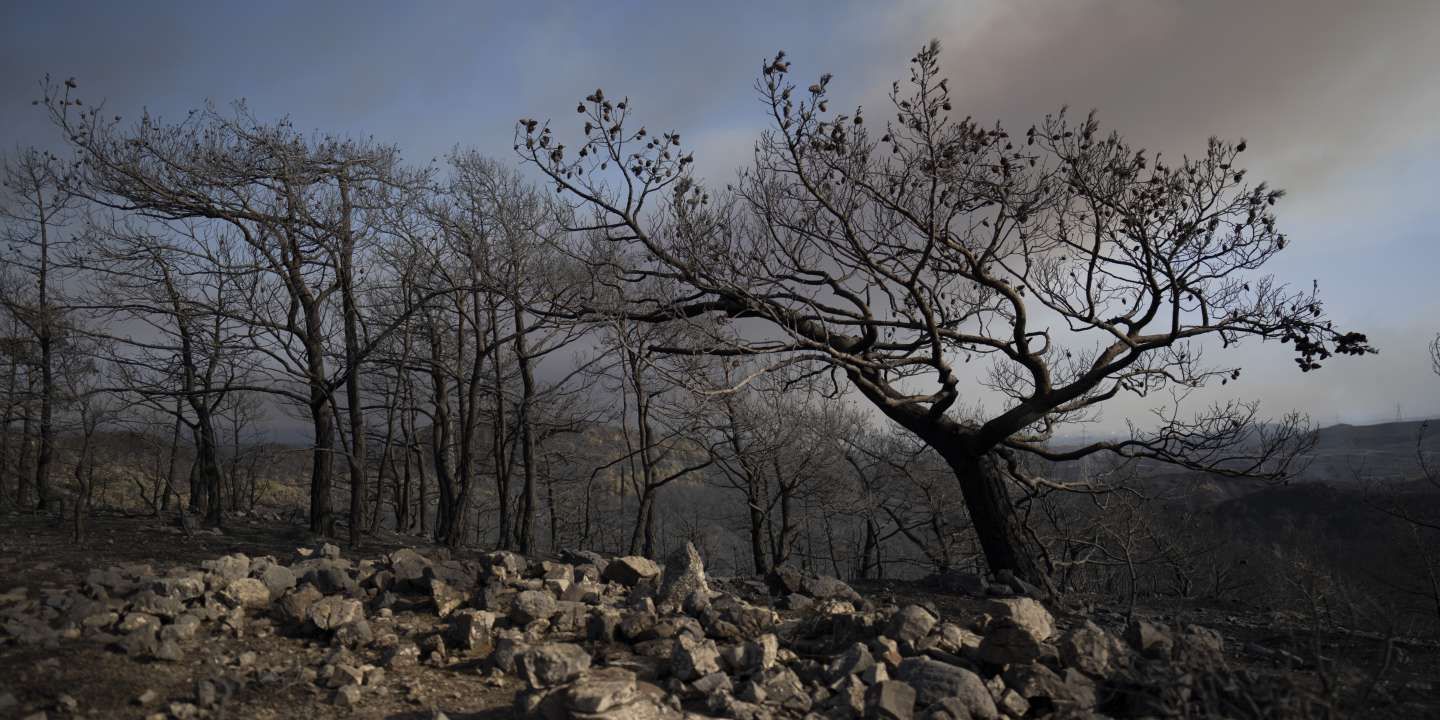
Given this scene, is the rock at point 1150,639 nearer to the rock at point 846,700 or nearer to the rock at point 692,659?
the rock at point 846,700

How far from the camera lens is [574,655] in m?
4.29

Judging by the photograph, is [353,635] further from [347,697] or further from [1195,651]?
[1195,651]

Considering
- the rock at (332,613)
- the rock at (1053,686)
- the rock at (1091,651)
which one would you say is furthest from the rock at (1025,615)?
the rock at (332,613)

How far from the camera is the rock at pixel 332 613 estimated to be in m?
4.94

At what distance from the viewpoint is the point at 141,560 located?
727 cm

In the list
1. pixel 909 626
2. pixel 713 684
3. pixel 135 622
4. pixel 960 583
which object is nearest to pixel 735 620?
pixel 713 684

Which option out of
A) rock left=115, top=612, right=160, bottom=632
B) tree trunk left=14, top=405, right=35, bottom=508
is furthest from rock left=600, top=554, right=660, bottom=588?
tree trunk left=14, top=405, right=35, bottom=508

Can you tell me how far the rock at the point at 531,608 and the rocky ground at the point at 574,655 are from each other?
0.02m

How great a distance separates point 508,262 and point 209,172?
14.3ft

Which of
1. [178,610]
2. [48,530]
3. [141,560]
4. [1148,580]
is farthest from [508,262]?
[1148,580]

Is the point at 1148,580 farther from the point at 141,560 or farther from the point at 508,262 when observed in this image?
the point at 141,560

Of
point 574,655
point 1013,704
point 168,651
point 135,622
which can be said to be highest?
point 135,622

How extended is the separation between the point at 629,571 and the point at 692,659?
227 cm

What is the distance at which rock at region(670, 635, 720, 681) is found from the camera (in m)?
4.27
